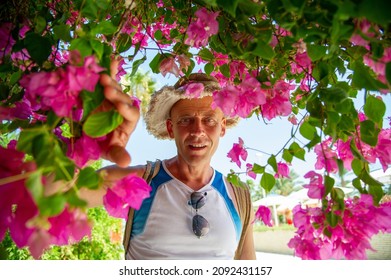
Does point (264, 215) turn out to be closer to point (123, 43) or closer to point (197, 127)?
point (197, 127)

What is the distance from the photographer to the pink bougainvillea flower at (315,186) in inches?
26.7

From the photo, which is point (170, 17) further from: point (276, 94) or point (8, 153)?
point (8, 153)

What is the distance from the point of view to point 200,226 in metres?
1.17

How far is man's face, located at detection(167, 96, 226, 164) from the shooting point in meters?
1.28

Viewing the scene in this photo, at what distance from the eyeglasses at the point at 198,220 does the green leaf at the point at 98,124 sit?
30.5 inches

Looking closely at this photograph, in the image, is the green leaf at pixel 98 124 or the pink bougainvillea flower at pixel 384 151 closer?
the green leaf at pixel 98 124

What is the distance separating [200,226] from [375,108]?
0.64 meters

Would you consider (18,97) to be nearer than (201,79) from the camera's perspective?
Yes

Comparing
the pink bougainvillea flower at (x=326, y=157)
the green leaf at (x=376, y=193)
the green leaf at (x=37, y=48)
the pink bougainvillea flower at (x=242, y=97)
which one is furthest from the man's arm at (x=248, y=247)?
the green leaf at (x=37, y=48)

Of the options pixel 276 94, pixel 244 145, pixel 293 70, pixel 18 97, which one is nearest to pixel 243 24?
pixel 276 94

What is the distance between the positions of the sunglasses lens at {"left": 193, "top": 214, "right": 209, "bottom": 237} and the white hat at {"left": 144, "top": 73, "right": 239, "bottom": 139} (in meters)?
0.37

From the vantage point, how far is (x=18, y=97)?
29.5 inches

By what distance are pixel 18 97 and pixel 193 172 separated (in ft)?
2.24

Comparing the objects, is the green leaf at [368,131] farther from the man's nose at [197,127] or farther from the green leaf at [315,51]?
the man's nose at [197,127]
